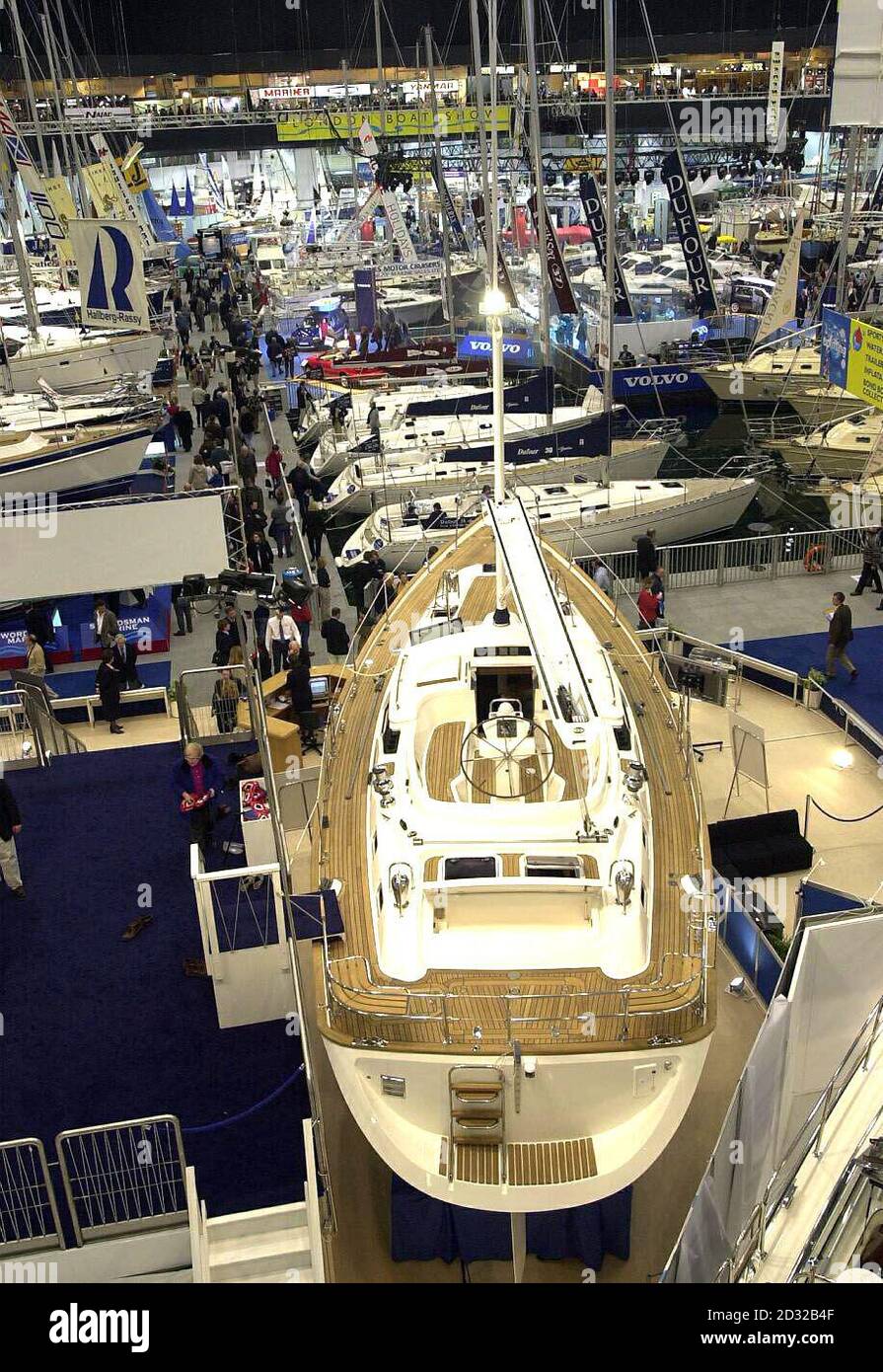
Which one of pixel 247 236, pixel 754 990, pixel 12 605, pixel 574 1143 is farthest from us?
pixel 247 236

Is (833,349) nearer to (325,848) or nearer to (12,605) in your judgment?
(325,848)

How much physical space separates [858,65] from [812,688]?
226 inches

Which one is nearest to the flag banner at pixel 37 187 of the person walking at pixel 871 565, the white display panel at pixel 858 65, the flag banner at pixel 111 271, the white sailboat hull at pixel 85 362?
the white sailboat hull at pixel 85 362

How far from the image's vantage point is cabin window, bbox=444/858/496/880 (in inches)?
282

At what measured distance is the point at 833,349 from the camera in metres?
12.6

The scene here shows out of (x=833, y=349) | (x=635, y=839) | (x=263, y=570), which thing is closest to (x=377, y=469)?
(x=263, y=570)

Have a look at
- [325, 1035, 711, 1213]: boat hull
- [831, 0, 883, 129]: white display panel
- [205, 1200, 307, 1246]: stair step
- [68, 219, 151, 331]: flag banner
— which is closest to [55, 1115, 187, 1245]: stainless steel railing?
[205, 1200, 307, 1246]: stair step

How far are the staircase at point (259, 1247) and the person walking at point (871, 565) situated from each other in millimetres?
11204

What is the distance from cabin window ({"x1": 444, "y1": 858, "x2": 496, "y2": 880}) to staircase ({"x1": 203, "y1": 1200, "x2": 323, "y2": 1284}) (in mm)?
1982

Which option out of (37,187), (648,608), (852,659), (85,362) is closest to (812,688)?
(852,659)

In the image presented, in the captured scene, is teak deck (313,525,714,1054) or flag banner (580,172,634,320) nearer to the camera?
teak deck (313,525,714,1054)

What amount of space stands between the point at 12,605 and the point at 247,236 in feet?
101

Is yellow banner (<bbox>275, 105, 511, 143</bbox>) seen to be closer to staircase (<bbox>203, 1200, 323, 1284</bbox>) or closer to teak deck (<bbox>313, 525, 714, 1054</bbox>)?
teak deck (<bbox>313, 525, 714, 1054</bbox>)
